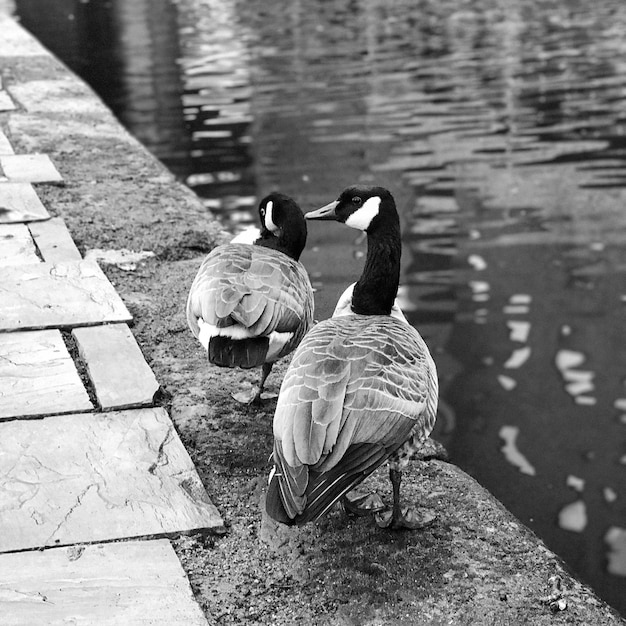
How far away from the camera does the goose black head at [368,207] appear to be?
145 inches

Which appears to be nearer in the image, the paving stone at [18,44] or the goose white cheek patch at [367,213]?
the goose white cheek patch at [367,213]

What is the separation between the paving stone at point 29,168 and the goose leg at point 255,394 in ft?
10.7

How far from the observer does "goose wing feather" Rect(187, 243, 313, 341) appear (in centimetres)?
364

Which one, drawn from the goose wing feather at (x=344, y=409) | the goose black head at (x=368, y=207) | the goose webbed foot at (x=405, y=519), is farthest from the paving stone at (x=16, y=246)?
the goose webbed foot at (x=405, y=519)

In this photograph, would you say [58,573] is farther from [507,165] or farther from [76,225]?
[507,165]

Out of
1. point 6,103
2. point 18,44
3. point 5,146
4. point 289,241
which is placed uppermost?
point 289,241

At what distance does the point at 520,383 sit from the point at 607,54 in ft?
33.7

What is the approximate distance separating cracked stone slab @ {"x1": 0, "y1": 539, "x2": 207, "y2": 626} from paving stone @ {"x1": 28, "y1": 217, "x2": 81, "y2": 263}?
8.57ft

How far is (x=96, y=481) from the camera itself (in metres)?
3.36

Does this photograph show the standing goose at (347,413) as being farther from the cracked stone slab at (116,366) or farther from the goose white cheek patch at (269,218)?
the goose white cheek patch at (269,218)

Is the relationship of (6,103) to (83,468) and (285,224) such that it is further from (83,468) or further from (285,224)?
(83,468)

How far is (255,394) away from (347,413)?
1.14 m

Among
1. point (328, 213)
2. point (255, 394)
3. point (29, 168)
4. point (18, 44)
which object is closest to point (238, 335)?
point (255, 394)

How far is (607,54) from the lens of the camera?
46.9 feet
